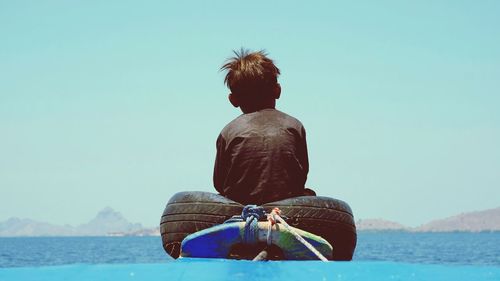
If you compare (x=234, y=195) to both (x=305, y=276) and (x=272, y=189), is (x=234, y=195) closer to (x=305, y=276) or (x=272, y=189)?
(x=272, y=189)

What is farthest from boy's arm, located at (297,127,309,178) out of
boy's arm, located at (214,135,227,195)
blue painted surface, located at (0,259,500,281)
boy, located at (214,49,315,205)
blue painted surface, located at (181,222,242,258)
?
blue painted surface, located at (0,259,500,281)

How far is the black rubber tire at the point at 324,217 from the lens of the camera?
4984mm

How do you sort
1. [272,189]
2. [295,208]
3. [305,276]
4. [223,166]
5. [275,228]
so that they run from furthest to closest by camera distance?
[223,166] → [272,189] → [295,208] → [275,228] → [305,276]

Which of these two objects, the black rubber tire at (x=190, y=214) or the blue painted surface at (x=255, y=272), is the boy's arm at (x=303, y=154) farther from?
the blue painted surface at (x=255, y=272)

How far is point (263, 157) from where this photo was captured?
5.30m

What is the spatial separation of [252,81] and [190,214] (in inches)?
47.8

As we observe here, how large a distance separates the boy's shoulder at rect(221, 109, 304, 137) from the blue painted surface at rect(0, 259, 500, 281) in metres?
1.91

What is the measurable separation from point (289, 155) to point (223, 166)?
623 millimetres

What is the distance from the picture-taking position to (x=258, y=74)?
5.63m

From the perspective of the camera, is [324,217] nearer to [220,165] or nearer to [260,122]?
[260,122]

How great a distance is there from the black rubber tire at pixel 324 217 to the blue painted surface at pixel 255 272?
130 cm

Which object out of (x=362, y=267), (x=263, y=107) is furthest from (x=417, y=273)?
(x=263, y=107)

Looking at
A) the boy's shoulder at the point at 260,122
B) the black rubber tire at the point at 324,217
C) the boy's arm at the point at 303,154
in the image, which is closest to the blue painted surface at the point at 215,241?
the black rubber tire at the point at 324,217

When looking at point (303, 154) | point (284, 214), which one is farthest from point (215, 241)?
point (303, 154)
